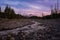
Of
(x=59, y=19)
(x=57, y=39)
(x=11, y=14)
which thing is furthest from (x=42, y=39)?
(x=59, y=19)

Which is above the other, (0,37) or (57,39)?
(0,37)

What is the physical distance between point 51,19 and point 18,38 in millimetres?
22293

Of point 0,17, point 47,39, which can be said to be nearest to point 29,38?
point 47,39

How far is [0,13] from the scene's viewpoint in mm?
13477

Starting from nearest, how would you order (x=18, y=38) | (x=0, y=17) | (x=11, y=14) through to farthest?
(x=18, y=38) → (x=0, y=17) → (x=11, y=14)

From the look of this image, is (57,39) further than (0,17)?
No

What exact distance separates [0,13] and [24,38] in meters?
4.81

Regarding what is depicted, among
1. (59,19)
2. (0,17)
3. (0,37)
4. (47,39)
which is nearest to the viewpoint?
(0,37)

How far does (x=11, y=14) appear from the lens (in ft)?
51.2

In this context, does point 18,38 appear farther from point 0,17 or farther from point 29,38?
point 0,17

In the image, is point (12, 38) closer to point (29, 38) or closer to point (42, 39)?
point (29, 38)

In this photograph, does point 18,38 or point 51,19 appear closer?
point 18,38

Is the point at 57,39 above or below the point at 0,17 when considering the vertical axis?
below

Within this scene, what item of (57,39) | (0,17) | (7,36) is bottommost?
(57,39)
